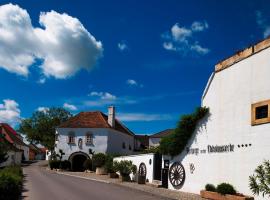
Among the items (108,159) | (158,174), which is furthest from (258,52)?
(108,159)

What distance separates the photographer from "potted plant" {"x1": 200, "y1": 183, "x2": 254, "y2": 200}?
60.0 ft

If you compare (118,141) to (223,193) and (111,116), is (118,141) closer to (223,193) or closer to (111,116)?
(111,116)

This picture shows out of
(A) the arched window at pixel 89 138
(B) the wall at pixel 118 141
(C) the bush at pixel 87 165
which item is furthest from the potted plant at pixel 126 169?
(B) the wall at pixel 118 141

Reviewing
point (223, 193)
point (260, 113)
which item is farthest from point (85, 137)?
point (260, 113)

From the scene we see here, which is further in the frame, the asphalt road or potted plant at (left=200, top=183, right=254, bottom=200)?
the asphalt road

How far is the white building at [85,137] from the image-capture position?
54875 millimetres

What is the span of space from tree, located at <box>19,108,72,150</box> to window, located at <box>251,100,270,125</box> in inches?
2407

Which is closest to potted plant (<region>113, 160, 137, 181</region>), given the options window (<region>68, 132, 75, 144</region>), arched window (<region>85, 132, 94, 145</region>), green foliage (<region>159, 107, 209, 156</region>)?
green foliage (<region>159, 107, 209, 156</region>)

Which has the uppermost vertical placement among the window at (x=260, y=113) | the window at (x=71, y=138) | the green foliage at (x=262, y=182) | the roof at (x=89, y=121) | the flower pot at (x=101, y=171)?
the roof at (x=89, y=121)

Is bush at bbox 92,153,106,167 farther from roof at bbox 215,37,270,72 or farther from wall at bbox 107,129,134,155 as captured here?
roof at bbox 215,37,270,72

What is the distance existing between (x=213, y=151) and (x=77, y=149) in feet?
116

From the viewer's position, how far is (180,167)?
83.0ft

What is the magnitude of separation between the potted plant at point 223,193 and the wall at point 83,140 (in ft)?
114

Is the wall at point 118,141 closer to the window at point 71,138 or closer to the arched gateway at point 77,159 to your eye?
the arched gateway at point 77,159
